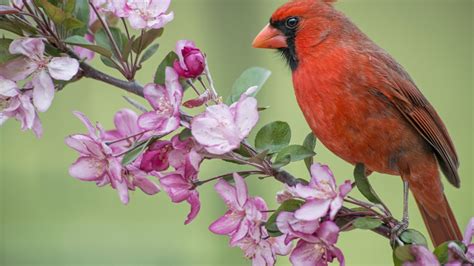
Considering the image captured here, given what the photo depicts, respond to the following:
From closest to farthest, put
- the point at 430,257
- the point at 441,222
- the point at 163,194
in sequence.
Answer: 1. the point at 430,257
2. the point at 441,222
3. the point at 163,194

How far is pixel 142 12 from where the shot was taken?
54.4 inches

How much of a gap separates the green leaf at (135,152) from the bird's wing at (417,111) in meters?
0.75

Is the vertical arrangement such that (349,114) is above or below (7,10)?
below

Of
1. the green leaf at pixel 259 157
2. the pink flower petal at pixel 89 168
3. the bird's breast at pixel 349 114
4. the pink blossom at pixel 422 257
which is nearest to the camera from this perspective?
the pink blossom at pixel 422 257

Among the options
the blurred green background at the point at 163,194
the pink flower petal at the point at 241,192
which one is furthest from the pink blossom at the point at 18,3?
the blurred green background at the point at 163,194

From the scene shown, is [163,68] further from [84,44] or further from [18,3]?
[18,3]

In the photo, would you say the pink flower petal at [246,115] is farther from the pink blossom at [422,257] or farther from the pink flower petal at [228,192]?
the pink blossom at [422,257]

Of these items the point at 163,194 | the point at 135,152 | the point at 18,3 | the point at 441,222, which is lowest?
the point at 163,194

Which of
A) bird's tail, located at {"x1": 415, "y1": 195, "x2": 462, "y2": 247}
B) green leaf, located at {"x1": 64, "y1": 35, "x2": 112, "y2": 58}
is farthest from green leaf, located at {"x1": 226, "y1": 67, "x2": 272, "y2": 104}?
bird's tail, located at {"x1": 415, "y1": 195, "x2": 462, "y2": 247}

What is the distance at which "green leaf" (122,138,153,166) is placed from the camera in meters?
1.25

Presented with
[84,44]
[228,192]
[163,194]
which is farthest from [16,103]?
[163,194]

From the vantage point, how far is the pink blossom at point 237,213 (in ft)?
4.20

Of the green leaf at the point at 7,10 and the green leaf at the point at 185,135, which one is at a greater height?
the green leaf at the point at 7,10

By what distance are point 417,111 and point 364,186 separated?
0.62 m
